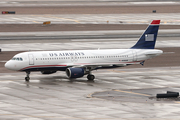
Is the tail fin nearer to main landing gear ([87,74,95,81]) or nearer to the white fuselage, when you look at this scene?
the white fuselage

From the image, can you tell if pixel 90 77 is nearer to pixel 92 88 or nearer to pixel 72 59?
pixel 72 59

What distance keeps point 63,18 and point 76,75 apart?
280 feet

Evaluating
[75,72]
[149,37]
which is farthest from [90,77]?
[149,37]

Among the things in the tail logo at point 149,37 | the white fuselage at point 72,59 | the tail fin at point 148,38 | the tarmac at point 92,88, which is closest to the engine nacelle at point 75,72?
the tarmac at point 92,88

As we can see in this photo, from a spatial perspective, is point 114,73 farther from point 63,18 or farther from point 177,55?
point 63,18

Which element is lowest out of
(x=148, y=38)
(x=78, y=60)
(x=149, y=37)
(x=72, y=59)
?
(x=78, y=60)

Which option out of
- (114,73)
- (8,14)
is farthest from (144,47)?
(8,14)

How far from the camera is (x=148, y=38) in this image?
57.2 metres

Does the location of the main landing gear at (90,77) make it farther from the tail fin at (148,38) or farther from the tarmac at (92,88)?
the tail fin at (148,38)

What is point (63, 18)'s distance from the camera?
134 metres

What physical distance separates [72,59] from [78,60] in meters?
0.83

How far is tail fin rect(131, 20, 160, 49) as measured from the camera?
57.0 m

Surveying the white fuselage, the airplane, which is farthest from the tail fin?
the white fuselage

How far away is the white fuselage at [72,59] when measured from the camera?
51.4 metres
